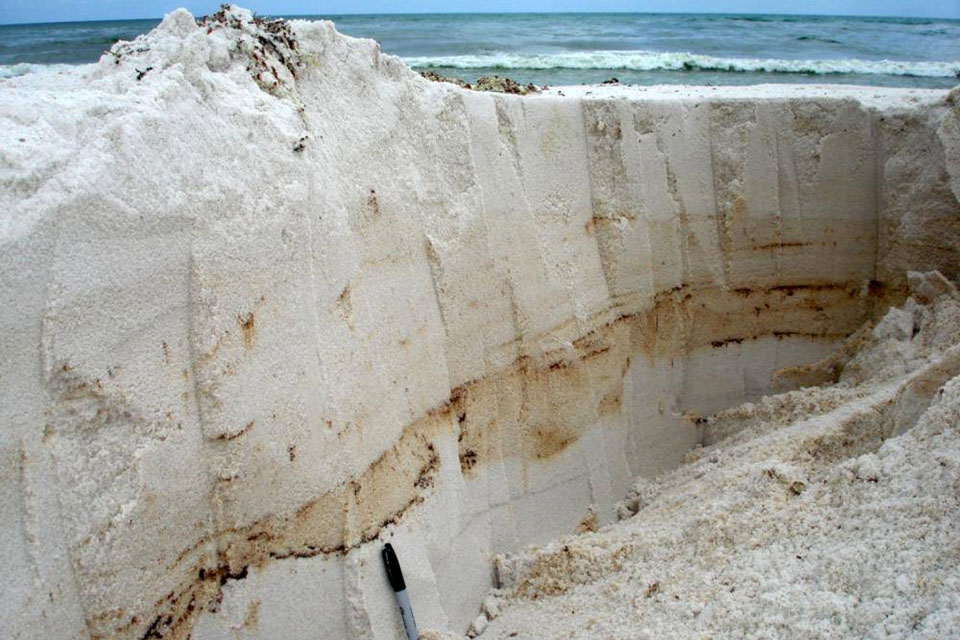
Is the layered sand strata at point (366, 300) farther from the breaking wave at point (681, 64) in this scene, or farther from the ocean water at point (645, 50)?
the breaking wave at point (681, 64)

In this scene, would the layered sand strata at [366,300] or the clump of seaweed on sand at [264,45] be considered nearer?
the layered sand strata at [366,300]

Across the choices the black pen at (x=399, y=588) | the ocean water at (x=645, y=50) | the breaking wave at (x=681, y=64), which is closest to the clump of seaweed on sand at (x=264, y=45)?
the black pen at (x=399, y=588)

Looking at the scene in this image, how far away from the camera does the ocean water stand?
434 inches

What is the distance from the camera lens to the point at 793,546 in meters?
2.82

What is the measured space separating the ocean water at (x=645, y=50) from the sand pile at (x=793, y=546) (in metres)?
6.26

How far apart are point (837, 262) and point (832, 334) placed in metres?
0.47

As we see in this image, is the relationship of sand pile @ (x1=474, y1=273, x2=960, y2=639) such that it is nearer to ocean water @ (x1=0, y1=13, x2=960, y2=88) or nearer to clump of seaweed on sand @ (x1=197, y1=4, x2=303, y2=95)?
clump of seaweed on sand @ (x1=197, y1=4, x2=303, y2=95)

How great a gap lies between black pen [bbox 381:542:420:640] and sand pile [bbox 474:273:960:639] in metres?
0.44

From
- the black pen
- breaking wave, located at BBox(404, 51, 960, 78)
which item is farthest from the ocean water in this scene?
the black pen

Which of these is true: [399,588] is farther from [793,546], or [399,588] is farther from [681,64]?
[681,64]

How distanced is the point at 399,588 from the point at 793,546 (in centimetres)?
146

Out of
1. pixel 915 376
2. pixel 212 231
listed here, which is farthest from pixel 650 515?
pixel 212 231

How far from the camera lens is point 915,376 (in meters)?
3.50

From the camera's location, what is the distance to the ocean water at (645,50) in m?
11.0
